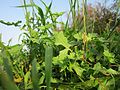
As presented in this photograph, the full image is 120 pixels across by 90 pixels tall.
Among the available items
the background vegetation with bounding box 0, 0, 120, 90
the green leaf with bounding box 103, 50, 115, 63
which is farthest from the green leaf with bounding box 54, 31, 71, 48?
the green leaf with bounding box 103, 50, 115, 63

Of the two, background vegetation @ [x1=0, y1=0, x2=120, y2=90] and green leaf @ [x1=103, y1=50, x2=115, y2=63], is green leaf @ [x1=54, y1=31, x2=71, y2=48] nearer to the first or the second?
background vegetation @ [x1=0, y1=0, x2=120, y2=90]

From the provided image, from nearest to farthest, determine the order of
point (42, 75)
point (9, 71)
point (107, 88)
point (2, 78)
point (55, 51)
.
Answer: point (2, 78), point (9, 71), point (107, 88), point (42, 75), point (55, 51)

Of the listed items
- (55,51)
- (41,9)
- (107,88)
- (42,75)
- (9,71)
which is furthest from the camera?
(41,9)

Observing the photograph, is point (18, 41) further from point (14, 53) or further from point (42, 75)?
point (42, 75)

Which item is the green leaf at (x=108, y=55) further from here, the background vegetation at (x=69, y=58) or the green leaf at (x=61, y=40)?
the green leaf at (x=61, y=40)

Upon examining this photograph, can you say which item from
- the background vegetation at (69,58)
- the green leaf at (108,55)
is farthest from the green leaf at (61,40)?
the green leaf at (108,55)

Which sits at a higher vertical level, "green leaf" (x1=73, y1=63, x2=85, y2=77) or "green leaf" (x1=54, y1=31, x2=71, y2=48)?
"green leaf" (x1=54, y1=31, x2=71, y2=48)

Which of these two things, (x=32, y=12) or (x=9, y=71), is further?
(x=32, y=12)

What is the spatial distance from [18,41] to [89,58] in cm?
43

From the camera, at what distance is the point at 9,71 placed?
35 cm

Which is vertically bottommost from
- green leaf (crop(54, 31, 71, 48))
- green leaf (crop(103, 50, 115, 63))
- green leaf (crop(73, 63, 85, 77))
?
green leaf (crop(73, 63, 85, 77))

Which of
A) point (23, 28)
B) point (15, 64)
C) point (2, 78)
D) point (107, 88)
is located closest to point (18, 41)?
point (23, 28)

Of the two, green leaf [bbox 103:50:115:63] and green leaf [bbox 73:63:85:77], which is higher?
green leaf [bbox 103:50:115:63]

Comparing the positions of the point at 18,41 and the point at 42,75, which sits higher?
the point at 18,41
